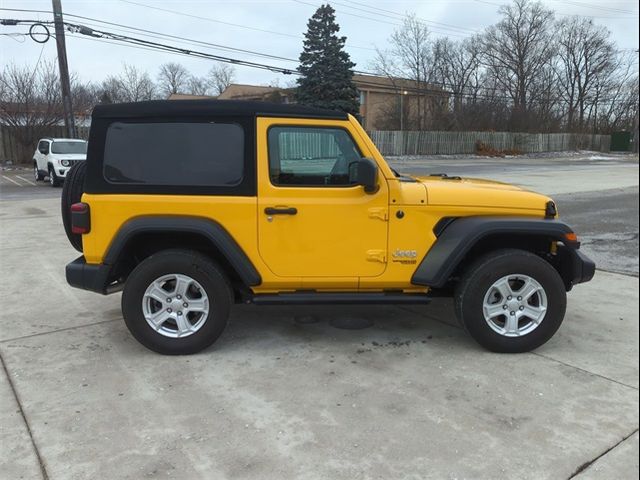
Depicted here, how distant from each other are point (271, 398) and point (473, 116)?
157 feet

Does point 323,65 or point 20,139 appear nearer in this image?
point 20,139

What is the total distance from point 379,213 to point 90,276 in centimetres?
224

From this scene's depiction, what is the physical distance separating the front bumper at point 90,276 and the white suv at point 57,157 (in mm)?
15550

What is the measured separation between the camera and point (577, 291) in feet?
19.2

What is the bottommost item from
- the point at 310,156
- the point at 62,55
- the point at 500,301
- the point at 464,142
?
the point at 500,301

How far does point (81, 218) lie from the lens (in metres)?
3.88

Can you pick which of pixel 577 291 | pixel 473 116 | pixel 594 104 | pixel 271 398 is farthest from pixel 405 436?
pixel 594 104

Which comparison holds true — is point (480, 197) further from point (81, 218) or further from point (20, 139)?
point (20, 139)

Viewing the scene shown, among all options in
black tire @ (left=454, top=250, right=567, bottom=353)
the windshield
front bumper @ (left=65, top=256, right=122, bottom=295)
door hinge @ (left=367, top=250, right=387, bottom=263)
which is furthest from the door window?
the windshield

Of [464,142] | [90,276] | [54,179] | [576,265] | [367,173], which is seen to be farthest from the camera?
[464,142]

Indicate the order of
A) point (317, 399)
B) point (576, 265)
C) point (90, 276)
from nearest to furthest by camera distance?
1. point (317, 399)
2. point (90, 276)
3. point (576, 265)

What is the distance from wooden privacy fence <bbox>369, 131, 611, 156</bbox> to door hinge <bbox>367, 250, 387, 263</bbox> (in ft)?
116

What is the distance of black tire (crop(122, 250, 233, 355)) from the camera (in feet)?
12.8

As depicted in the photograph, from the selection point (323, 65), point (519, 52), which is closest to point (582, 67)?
point (519, 52)
